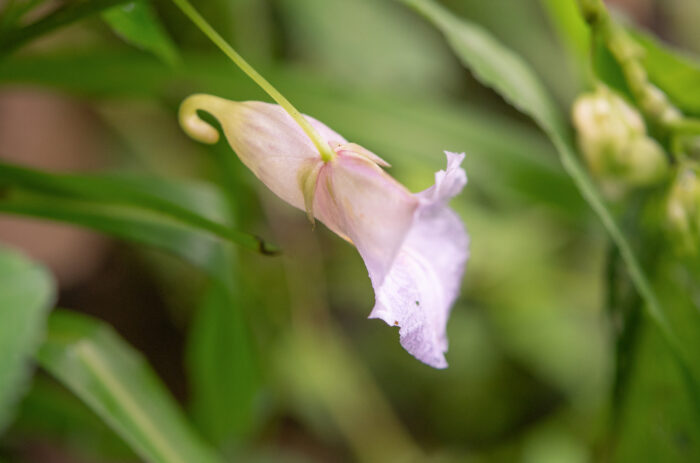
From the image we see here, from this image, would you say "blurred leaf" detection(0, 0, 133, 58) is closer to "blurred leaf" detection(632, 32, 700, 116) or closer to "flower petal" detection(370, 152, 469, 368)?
"flower petal" detection(370, 152, 469, 368)

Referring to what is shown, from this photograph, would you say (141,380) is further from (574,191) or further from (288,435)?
(288,435)

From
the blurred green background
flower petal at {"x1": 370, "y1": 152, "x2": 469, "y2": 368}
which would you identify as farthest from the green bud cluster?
the blurred green background

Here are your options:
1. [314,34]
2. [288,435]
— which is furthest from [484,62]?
[288,435]

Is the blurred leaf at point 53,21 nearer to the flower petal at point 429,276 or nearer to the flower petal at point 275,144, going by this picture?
the flower petal at point 275,144

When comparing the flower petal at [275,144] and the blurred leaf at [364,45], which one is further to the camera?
the blurred leaf at [364,45]

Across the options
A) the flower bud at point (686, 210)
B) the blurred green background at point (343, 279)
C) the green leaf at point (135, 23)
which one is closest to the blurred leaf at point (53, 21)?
the green leaf at point (135, 23)
